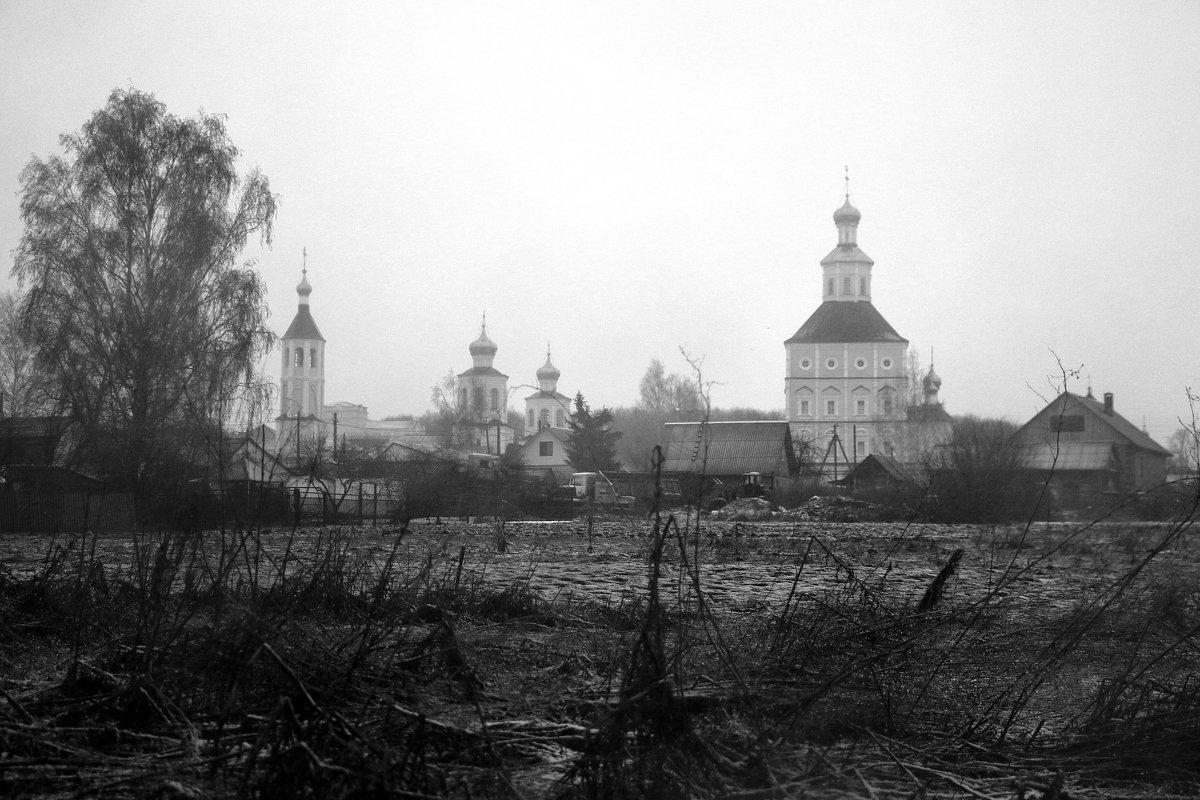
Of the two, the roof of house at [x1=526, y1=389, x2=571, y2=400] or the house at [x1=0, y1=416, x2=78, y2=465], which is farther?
A: the roof of house at [x1=526, y1=389, x2=571, y2=400]

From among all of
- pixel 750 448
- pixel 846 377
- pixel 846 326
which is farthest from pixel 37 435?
pixel 846 326

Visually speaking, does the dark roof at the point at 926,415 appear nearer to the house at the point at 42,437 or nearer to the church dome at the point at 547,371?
the church dome at the point at 547,371

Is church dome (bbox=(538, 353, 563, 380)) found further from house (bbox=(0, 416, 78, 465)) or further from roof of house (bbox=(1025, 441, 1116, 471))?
house (bbox=(0, 416, 78, 465))

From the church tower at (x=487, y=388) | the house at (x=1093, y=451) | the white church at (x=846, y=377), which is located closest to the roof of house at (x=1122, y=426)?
the house at (x=1093, y=451)

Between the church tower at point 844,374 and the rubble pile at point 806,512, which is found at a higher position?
the church tower at point 844,374

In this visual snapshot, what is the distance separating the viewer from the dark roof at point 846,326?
273ft

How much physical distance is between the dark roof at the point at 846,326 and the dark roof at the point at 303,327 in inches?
1535

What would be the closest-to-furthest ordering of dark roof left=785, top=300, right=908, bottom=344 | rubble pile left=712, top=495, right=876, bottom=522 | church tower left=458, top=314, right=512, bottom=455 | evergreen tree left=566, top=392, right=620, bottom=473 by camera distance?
rubble pile left=712, top=495, right=876, bottom=522, evergreen tree left=566, top=392, right=620, bottom=473, dark roof left=785, top=300, right=908, bottom=344, church tower left=458, top=314, right=512, bottom=455

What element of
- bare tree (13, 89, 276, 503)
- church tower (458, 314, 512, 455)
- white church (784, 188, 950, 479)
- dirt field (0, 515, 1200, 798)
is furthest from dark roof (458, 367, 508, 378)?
dirt field (0, 515, 1200, 798)

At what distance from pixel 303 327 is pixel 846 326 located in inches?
1732

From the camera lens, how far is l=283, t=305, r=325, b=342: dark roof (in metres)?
92.1

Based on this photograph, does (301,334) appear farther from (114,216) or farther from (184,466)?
(184,466)

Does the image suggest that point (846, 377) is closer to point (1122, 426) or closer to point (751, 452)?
point (1122, 426)

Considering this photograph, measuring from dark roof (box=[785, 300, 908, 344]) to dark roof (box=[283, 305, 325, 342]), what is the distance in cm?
3900
